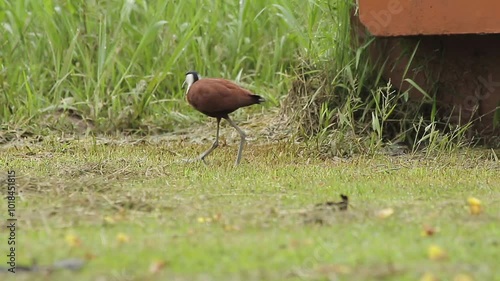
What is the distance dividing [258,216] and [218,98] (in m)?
2.01

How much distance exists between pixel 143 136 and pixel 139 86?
1.76 ft

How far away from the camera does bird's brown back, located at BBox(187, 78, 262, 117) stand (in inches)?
255

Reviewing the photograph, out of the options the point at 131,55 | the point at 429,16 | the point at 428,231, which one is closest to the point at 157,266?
the point at 428,231

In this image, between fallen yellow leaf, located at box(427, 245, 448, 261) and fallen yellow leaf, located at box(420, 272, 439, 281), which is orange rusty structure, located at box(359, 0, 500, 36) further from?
fallen yellow leaf, located at box(420, 272, 439, 281)

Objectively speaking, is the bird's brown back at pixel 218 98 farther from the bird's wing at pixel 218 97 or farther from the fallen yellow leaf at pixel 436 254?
the fallen yellow leaf at pixel 436 254

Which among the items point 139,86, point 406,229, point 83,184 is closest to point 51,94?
point 139,86

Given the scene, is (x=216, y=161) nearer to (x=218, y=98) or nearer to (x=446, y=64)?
(x=218, y=98)

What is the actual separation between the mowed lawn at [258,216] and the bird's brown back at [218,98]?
1.15ft

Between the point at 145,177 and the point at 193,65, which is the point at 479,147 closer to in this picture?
the point at 145,177

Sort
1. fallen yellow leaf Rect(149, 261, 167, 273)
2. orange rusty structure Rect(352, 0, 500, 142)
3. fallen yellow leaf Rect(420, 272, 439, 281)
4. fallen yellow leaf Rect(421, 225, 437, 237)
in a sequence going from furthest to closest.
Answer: orange rusty structure Rect(352, 0, 500, 142)
fallen yellow leaf Rect(421, 225, 437, 237)
fallen yellow leaf Rect(149, 261, 167, 273)
fallen yellow leaf Rect(420, 272, 439, 281)

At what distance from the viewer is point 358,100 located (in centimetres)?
711

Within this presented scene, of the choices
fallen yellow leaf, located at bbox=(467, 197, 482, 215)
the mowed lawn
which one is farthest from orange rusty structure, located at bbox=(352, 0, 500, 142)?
fallen yellow leaf, located at bbox=(467, 197, 482, 215)

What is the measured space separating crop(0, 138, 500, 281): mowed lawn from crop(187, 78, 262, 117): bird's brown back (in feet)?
1.15

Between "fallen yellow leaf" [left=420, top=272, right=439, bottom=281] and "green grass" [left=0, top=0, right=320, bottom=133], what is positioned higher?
"fallen yellow leaf" [left=420, top=272, right=439, bottom=281]
